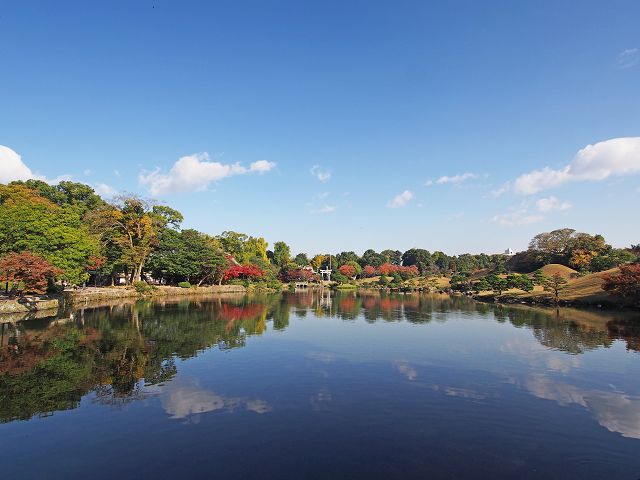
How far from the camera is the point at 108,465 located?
8.46m

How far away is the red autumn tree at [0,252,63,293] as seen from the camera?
92.0 ft

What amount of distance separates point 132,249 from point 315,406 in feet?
159

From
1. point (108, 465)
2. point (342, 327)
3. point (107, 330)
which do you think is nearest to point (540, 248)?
point (342, 327)

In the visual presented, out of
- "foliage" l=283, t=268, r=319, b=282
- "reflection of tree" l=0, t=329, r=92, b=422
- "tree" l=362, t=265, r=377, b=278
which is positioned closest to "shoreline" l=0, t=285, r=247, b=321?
"reflection of tree" l=0, t=329, r=92, b=422

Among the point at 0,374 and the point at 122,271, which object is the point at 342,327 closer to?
the point at 0,374

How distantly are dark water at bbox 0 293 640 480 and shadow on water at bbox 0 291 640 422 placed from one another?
0.39ft

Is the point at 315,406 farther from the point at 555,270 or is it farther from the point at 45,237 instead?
the point at 555,270

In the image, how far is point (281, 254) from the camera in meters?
111

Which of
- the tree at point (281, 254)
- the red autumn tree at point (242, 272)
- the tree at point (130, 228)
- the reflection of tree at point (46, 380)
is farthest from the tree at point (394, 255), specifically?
the reflection of tree at point (46, 380)

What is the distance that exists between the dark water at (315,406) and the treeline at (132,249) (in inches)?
422

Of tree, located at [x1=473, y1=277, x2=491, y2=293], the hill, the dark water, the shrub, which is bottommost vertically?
the dark water

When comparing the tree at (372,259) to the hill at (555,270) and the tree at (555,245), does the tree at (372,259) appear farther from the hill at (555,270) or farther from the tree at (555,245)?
the hill at (555,270)

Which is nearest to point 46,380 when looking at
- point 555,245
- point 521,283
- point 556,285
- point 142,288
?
point 142,288

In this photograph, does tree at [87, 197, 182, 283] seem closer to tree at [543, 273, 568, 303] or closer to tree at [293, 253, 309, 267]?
tree at [543, 273, 568, 303]
